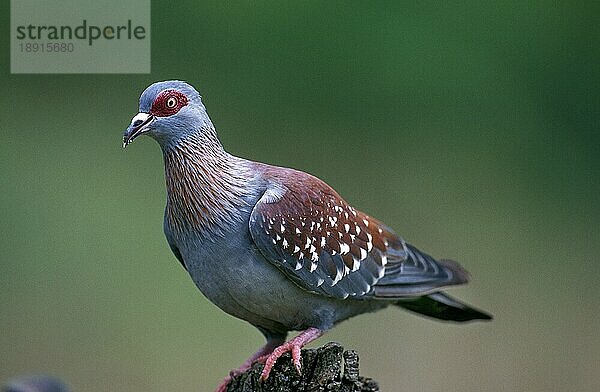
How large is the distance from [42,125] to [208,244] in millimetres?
3153

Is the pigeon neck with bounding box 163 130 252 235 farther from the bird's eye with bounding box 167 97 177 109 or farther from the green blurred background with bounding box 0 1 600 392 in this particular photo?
the green blurred background with bounding box 0 1 600 392

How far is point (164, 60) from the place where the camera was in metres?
5.39

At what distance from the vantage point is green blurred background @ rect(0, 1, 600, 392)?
5.29m

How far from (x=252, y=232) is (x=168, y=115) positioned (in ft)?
1.32

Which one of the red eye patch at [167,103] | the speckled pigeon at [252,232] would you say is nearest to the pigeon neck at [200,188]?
the speckled pigeon at [252,232]

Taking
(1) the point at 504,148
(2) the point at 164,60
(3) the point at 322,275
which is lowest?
(3) the point at 322,275

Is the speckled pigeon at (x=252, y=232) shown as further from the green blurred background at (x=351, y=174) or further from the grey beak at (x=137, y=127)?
the green blurred background at (x=351, y=174)

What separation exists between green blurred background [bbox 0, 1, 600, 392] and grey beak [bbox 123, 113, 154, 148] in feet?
9.12

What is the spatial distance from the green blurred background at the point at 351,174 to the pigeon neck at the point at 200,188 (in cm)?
252

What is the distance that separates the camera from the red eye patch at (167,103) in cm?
259

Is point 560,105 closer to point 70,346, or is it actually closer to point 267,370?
point 70,346

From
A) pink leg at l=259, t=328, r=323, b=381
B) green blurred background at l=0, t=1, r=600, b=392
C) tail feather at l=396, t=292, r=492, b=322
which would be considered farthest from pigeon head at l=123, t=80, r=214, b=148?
green blurred background at l=0, t=1, r=600, b=392

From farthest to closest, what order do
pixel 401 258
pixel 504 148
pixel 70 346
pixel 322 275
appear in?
pixel 504 148 → pixel 70 346 → pixel 401 258 → pixel 322 275

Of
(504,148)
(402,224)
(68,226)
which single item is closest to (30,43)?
(68,226)
